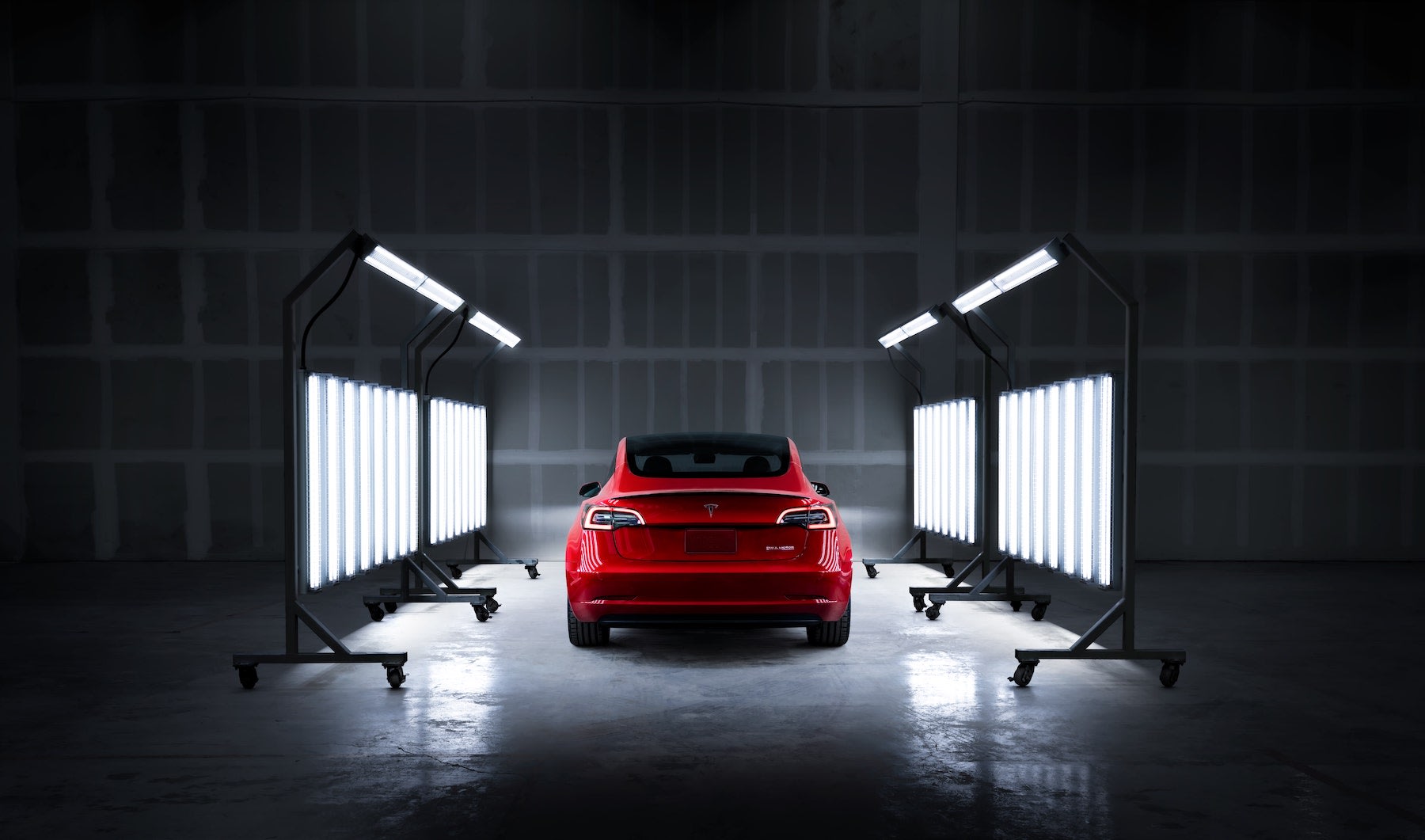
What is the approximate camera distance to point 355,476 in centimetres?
618

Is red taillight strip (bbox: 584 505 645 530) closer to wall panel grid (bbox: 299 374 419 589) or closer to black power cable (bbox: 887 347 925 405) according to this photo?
wall panel grid (bbox: 299 374 419 589)

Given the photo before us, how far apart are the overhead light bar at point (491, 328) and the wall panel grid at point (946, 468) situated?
176 inches

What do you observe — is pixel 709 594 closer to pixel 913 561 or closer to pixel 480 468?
pixel 913 561

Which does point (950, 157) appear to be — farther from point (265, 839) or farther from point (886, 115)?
point (265, 839)

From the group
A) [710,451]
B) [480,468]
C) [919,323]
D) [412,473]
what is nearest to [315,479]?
[412,473]

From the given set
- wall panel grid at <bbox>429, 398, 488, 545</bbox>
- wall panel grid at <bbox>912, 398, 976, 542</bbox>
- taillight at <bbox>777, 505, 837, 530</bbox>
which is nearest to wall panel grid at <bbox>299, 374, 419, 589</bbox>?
wall panel grid at <bbox>429, 398, 488, 545</bbox>

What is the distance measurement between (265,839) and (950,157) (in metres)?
10.8

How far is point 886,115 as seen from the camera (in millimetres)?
11711

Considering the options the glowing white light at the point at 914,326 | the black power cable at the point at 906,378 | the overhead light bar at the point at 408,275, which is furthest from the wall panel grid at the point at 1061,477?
the overhead light bar at the point at 408,275

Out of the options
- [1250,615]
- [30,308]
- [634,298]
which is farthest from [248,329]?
[1250,615]

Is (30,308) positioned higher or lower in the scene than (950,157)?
lower

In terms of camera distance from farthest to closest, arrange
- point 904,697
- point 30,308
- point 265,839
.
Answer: point 30,308
point 904,697
point 265,839

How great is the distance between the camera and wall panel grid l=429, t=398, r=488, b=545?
333 inches

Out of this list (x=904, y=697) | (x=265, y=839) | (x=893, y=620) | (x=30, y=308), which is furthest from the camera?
(x=30, y=308)
